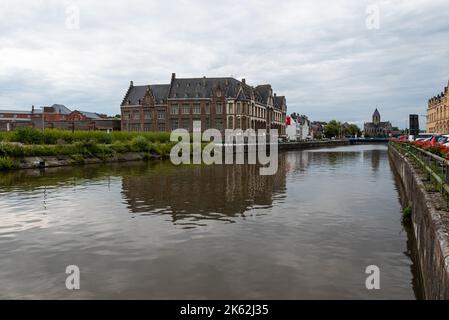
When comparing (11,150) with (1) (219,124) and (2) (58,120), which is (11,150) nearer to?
(1) (219,124)

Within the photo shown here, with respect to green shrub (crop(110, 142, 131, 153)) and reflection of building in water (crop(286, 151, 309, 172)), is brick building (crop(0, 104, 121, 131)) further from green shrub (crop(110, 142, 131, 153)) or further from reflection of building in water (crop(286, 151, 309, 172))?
reflection of building in water (crop(286, 151, 309, 172))

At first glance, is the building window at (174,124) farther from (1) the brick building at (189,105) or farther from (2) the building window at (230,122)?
(2) the building window at (230,122)

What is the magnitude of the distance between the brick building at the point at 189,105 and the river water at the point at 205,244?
77984mm

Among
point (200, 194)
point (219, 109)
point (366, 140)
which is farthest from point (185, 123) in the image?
point (366, 140)

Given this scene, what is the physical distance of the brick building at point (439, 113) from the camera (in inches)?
4198

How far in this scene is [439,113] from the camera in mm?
119562

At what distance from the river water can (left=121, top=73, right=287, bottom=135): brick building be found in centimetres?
7798

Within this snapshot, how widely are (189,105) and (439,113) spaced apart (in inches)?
3035

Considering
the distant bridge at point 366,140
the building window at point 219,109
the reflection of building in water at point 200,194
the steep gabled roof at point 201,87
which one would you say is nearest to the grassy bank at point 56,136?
the reflection of building in water at point 200,194

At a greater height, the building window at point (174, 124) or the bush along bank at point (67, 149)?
the building window at point (174, 124)

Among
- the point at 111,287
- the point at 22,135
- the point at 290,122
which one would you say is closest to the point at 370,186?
the point at 111,287

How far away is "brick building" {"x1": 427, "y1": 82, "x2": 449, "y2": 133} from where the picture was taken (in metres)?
107

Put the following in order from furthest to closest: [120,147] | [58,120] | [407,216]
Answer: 1. [58,120]
2. [120,147]
3. [407,216]

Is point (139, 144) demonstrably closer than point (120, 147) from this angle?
No
